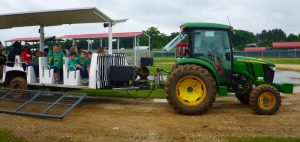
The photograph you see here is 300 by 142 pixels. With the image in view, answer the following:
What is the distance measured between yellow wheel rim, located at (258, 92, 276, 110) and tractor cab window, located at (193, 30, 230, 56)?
4.98ft

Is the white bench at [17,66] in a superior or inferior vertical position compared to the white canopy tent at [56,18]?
inferior

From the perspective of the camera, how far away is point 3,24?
497 inches

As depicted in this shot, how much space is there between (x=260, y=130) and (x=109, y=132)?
9.93 feet

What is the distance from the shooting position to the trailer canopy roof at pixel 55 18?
10.5 m

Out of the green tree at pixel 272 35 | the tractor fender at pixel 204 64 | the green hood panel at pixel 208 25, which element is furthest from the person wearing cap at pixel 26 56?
the green tree at pixel 272 35

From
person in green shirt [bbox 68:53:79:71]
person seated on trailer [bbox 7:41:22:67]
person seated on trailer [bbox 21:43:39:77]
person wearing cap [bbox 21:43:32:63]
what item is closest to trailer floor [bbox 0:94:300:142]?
person in green shirt [bbox 68:53:79:71]

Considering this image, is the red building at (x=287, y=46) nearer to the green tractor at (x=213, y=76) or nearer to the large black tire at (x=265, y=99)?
the green tractor at (x=213, y=76)

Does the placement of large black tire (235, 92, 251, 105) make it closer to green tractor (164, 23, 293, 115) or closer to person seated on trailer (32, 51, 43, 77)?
green tractor (164, 23, 293, 115)

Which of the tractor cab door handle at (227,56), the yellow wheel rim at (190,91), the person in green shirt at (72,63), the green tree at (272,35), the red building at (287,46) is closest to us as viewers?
the yellow wheel rim at (190,91)

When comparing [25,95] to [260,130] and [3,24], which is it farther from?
[260,130]

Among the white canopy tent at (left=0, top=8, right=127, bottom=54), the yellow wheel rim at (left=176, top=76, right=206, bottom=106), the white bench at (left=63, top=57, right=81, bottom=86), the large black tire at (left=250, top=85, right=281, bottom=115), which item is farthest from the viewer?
the white canopy tent at (left=0, top=8, right=127, bottom=54)

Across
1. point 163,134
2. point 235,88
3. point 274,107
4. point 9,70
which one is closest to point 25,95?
point 9,70

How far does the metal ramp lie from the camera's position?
29.9ft

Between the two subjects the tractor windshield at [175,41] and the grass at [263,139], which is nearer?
the grass at [263,139]
